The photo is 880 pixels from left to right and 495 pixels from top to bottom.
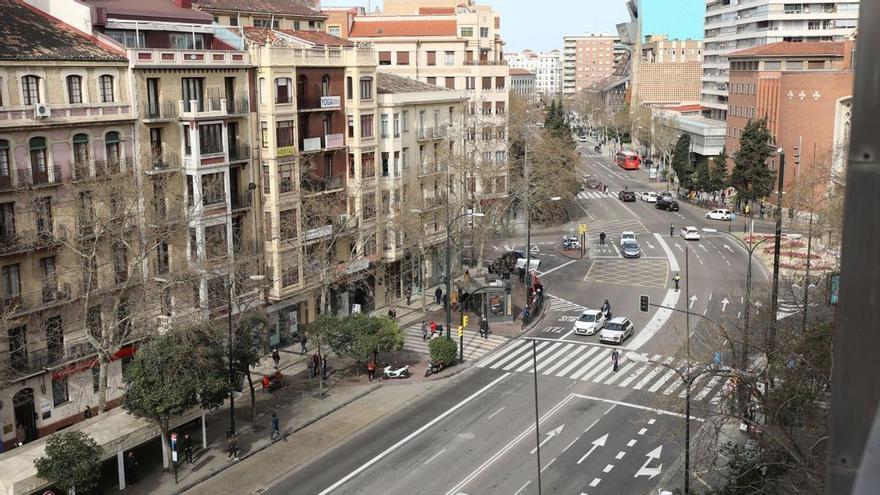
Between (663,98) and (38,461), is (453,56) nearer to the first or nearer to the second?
(38,461)

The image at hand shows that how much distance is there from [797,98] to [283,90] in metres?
69.5

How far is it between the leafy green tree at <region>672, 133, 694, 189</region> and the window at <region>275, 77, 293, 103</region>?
241ft

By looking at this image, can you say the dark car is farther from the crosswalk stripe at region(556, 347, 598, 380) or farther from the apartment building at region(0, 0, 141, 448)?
the apartment building at region(0, 0, 141, 448)

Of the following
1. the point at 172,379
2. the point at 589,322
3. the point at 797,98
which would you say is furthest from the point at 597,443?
the point at 797,98

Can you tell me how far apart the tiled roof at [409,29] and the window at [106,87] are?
51175 mm

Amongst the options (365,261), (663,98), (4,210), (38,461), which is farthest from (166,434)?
(663,98)

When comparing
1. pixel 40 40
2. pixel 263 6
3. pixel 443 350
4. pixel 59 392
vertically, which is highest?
pixel 263 6

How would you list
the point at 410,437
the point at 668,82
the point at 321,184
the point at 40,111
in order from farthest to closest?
1. the point at 668,82
2. the point at 321,184
3. the point at 410,437
4. the point at 40,111

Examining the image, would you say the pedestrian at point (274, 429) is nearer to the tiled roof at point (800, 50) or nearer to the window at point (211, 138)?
the window at point (211, 138)

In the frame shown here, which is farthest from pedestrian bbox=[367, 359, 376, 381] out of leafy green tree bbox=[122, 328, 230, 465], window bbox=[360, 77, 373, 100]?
window bbox=[360, 77, 373, 100]

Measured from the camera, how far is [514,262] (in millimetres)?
71250

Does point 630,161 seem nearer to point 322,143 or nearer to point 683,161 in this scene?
point 683,161

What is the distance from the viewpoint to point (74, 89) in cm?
3997

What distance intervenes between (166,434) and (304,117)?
2460 centimetres
